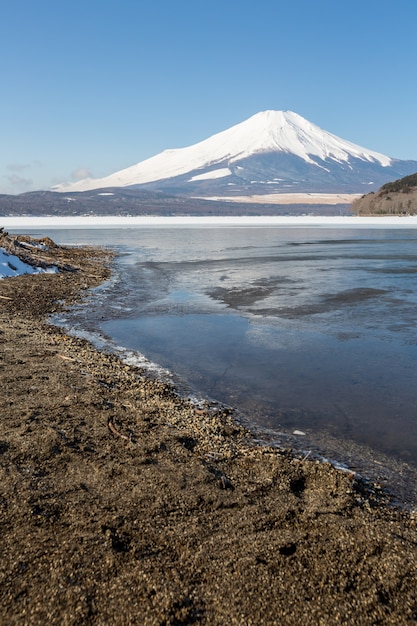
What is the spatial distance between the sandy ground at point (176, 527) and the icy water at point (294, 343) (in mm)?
835

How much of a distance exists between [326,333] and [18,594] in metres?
8.64

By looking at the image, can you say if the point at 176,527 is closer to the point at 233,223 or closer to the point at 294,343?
the point at 294,343

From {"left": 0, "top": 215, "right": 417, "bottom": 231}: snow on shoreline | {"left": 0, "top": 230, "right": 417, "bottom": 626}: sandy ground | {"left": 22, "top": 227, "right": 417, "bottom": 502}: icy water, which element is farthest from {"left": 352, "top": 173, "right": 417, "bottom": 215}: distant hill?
{"left": 0, "top": 230, "right": 417, "bottom": 626}: sandy ground

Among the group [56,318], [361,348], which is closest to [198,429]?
[361,348]

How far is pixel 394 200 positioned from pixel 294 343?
91348 millimetres

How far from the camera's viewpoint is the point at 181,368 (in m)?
8.27

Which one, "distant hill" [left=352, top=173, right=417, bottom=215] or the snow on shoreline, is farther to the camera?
"distant hill" [left=352, top=173, right=417, bottom=215]

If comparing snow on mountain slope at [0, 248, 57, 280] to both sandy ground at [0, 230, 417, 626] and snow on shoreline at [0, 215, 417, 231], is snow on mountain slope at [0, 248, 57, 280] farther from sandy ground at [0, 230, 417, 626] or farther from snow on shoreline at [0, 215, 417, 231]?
snow on shoreline at [0, 215, 417, 231]

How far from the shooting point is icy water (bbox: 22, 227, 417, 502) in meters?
5.85

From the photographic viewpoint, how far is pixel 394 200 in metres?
91.5

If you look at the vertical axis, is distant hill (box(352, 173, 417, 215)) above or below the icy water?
above

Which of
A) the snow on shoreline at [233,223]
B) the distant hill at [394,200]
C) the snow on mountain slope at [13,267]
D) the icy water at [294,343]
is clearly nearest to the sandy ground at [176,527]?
the icy water at [294,343]

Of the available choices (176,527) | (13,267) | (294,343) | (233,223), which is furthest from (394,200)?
A: (176,527)

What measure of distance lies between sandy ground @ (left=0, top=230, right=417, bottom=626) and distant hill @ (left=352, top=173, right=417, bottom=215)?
307 feet
